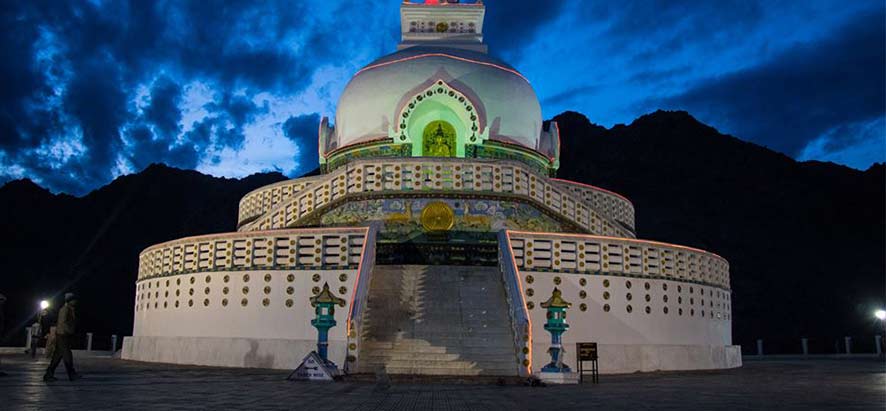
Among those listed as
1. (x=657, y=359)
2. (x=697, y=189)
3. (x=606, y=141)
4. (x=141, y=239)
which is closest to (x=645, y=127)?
(x=606, y=141)

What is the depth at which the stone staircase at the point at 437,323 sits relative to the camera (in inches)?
564

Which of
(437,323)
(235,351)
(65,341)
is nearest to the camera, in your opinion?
(65,341)

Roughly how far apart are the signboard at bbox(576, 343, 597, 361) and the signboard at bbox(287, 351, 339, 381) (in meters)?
4.70

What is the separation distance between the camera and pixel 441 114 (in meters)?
26.4

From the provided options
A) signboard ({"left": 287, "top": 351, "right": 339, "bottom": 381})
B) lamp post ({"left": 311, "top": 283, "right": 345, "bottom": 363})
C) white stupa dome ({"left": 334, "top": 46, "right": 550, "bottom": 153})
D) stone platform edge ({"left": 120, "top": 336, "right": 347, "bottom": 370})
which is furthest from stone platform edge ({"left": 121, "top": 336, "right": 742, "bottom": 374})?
white stupa dome ({"left": 334, "top": 46, "right": 550, "bottom": 153})

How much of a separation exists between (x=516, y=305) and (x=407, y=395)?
222 inches

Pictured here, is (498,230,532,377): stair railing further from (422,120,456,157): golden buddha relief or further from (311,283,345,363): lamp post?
(422,120,456,157): golden buddha relief

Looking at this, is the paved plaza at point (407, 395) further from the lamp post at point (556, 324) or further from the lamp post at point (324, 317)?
the lamp post at point (556, 324)

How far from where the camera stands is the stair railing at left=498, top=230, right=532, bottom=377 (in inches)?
551

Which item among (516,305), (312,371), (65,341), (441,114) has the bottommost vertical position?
(312,371)

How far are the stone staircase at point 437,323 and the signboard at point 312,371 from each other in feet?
4.54

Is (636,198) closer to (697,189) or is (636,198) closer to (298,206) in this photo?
(697,189)

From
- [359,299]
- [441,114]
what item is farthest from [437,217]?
[441,114]

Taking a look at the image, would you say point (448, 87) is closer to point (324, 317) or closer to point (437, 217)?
point (437, 217)
